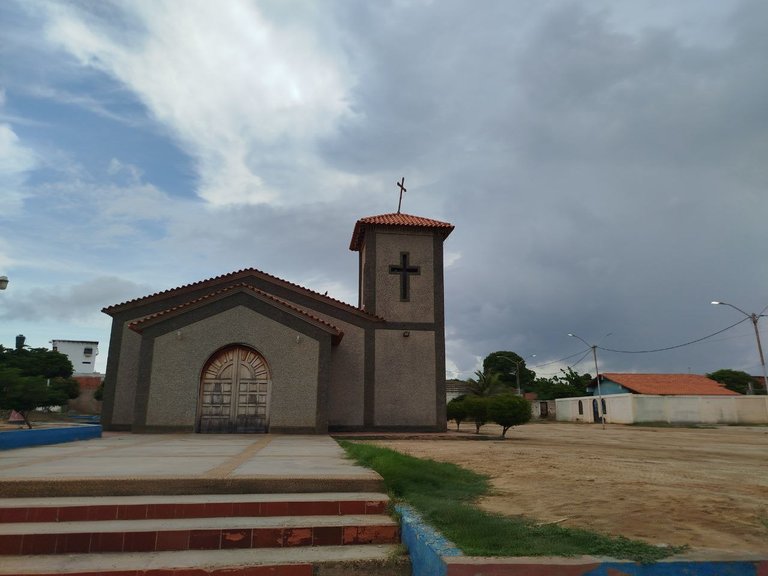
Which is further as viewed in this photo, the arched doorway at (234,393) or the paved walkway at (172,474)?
the arched doorway at (234,393)

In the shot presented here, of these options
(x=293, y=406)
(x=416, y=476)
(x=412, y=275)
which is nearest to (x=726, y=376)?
(x=412, y=275)

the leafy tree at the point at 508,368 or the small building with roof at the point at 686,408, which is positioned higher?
the leafy tree at the point at 508,368

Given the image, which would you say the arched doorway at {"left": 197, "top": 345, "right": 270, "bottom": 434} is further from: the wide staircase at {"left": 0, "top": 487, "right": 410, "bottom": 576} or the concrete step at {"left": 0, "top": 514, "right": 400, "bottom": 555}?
the concrete step at {"left": 0, "top": 514, "right": 400, "bottom": 555}

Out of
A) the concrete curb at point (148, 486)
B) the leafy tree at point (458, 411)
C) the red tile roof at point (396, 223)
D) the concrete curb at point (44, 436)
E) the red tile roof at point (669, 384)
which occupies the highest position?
the red tile roof at point (396, 223)

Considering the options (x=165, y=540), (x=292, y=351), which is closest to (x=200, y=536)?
(x=165, y=540)

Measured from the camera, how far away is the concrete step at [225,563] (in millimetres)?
4293

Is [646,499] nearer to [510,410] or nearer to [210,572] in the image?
[210,572]

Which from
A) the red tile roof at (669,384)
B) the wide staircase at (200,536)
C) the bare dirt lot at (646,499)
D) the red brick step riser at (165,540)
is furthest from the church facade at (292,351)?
the red tile roof at (669,384)

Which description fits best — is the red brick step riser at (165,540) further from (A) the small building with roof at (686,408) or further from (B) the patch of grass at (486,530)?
(A) the small building with roof at (686,408)

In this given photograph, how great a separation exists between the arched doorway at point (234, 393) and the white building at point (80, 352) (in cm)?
7935

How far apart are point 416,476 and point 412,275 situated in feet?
51.6

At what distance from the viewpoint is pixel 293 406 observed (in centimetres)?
1769

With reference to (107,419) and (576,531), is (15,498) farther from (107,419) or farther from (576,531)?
(107,419)

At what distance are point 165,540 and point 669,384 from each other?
5612cm
